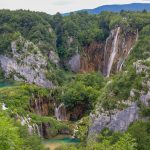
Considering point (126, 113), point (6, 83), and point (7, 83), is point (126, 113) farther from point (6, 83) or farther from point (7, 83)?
point (6, 83)

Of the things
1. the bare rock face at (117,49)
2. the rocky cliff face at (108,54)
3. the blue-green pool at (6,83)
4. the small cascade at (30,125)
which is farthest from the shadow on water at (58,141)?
the bare rock face at (117,49)

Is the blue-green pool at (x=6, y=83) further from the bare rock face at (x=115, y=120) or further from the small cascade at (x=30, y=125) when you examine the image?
the bare rock face at (x=115, y=120)

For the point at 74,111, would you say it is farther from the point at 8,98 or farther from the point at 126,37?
the point at 126,37

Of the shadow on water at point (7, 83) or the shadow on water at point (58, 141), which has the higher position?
the shadow on water at point (7, 83)

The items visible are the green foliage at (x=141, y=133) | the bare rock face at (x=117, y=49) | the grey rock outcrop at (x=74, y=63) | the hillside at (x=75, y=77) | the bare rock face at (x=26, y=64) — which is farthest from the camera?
the grey rock outcrop at (x=74, y=63)

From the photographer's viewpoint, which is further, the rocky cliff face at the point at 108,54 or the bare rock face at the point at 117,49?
the rocky cliff face at the point at 108,54

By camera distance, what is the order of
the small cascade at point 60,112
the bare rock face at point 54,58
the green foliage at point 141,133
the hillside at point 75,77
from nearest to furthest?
the green foliage at point 141,133
the hillside at point 75,77
the small cascade at point 60,112
the bare rock face at point 54,58

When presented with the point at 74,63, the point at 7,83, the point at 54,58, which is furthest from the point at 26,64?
the point at 74,63

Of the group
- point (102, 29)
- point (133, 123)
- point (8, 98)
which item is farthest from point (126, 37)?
point (133, 123)
